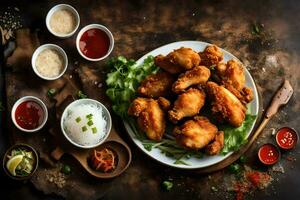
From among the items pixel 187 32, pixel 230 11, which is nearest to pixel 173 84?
pixel 187 32

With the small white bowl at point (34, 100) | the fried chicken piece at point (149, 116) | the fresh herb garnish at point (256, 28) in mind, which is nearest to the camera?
the fried chicken piece at point (149, 116)

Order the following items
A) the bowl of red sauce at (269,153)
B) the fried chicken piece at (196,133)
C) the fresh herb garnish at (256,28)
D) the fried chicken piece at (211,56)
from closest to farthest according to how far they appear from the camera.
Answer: the fried chicken piece at (196,133) < the fried chicken piece at (211,56) < the bowl of red sauce at (269,153) < the fresh herb garnish at (256,28)

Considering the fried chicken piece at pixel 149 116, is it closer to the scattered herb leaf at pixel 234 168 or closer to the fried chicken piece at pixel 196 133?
the fried chicken piece at pixel 196 133

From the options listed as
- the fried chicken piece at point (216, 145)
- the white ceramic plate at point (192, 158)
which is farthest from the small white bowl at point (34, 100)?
the fried chicken piece at point (216, 145)

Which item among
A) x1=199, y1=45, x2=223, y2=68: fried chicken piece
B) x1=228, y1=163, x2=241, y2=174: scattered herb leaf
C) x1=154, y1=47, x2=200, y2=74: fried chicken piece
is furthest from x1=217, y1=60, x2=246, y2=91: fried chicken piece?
x1=228, y1=163, x2=241, y2=174: scattered herb leaf

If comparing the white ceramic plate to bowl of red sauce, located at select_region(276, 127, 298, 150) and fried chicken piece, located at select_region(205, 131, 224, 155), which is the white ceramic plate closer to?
fried chicken piece, located at select_region(205, 131, 224, 155)

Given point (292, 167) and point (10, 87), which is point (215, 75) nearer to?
point (292, 167)

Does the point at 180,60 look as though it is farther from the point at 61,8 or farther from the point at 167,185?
the point at 61,8

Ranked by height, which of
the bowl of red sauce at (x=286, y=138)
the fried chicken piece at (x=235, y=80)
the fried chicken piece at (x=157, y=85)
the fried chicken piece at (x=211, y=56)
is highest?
the fried chicken piece at (x=211, y=56)
